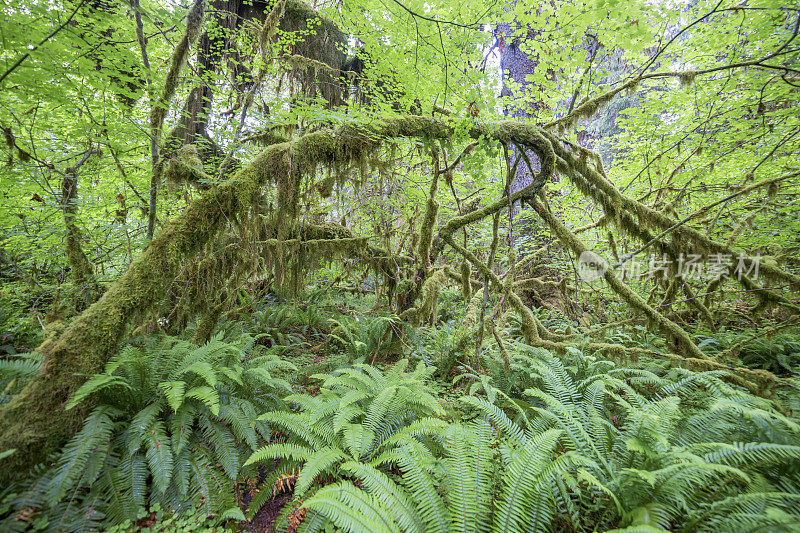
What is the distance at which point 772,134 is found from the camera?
4.65 meters

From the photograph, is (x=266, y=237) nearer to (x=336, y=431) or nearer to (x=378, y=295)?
(x=378, y=295)

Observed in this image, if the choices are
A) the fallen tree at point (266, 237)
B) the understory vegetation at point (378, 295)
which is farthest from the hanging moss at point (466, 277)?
the fallen tree at point (266, 237)

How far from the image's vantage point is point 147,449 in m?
2.32

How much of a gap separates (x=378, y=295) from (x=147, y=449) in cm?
443

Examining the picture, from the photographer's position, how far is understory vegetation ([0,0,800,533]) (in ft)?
6.43

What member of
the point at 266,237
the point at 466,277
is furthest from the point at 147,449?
the point at 466,277

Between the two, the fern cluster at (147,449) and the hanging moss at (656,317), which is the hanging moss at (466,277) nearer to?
the hanging moss at (656,317)

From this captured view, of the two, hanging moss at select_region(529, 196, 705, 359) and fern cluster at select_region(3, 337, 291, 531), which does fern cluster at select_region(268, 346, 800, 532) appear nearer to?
fern cluster at select_region(3, 337, 291, 531)

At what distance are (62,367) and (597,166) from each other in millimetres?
6881

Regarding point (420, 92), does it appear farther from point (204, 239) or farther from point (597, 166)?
point (204, 239)

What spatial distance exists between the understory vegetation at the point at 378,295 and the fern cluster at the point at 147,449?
0.02 meters

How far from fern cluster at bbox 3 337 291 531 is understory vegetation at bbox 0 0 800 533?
0.9 inches

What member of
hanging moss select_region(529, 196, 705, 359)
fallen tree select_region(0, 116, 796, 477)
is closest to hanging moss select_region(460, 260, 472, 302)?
fallen tree select_region(0, 116, 796, 477)

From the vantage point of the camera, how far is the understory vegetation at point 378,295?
1960 millimetres
